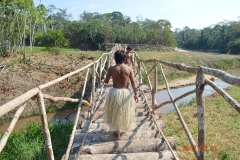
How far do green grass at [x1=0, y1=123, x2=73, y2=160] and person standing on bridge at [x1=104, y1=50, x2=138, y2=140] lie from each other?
7.43ft

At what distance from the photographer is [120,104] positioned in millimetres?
2812

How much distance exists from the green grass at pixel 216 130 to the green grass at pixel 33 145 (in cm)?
260

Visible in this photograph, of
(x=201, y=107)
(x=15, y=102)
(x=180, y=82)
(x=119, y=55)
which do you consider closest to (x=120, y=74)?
(x=119, y=55)

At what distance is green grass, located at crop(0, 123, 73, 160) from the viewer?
4520 mm

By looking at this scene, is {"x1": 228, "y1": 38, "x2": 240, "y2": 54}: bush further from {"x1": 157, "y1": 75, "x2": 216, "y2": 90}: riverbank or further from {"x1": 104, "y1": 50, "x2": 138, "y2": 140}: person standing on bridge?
{"x1": 104, "y1": 50, "x2": 138, "y2": 140}: person standing on bridge

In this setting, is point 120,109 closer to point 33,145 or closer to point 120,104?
point 120,104

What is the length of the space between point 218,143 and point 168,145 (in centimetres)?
265

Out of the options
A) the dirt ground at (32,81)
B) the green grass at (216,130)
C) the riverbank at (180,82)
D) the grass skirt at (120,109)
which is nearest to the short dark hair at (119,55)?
the grass skirt at (120,109)

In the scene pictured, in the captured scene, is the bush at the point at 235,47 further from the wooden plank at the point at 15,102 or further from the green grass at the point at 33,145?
the wooden plank at the point at 15,102

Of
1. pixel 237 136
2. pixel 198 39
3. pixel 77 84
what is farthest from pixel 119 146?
pixel 198 39

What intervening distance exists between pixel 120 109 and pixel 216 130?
348 centimetres

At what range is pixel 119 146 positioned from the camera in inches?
106

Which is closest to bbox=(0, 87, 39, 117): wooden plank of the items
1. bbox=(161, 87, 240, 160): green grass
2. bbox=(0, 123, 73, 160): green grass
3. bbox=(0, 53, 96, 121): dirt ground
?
bbox=(161, 87, 240, 160): green grass

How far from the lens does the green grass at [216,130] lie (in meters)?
4.00
